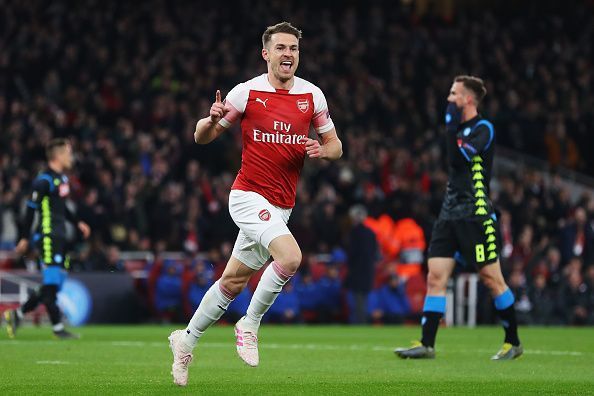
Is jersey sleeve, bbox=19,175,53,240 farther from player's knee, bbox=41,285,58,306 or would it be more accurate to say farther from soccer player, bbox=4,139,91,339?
player's knee, bbox=41,285,58,306

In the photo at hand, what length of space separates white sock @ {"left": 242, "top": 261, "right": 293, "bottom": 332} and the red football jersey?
562 millimetres

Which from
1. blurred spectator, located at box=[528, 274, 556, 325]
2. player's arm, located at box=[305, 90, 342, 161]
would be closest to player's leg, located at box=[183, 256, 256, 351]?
player's arm, located at box=[305, 90, 342, 161]

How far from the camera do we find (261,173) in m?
9.09

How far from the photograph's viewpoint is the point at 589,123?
29.2 m

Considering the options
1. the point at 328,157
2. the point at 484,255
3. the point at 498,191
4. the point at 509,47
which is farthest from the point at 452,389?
the point at 509,47

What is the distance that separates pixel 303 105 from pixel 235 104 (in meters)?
0.53

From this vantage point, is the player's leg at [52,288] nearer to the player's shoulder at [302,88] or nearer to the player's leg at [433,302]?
the player's leg at [433,302]

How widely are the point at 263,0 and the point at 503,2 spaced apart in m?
8.51

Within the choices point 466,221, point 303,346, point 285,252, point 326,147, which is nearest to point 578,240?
point 303,346

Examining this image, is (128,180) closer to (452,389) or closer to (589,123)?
(589,123)

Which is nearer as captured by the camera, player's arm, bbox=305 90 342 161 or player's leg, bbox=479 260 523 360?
player's arm, bbox=305 90 342 161

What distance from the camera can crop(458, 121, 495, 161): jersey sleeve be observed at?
11836 mm

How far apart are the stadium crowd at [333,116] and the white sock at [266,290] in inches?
518

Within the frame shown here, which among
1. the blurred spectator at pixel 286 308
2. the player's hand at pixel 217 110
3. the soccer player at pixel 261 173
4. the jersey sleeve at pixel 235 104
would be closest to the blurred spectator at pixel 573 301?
the blurred spectator at pixel 286 308
